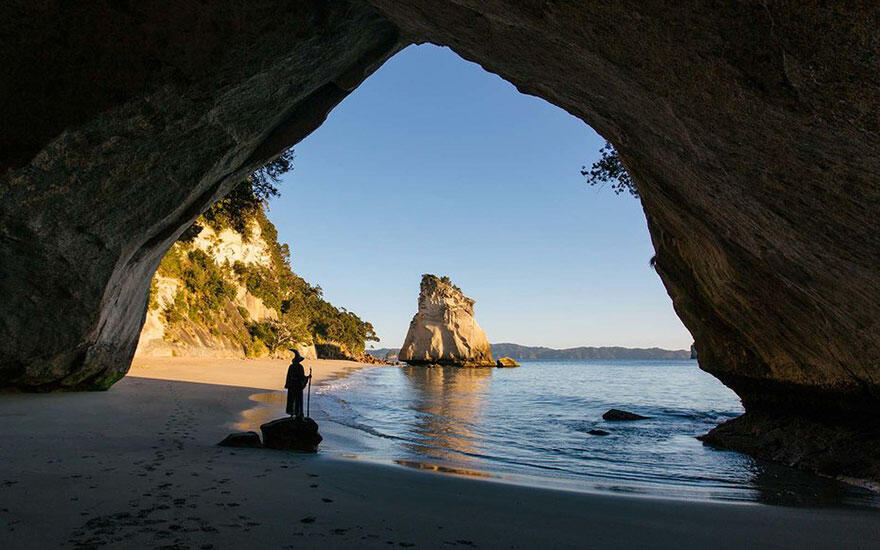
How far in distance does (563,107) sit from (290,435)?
7.81 metres

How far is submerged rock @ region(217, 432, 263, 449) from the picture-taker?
8219 mm

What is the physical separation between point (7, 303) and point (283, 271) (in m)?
52.7

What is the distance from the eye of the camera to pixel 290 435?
8703 mm

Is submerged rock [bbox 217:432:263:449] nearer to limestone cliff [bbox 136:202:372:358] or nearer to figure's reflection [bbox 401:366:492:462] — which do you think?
figure's reflection [bbox 401:366:492:462]

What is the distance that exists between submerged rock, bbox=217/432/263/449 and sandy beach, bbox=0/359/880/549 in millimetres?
508

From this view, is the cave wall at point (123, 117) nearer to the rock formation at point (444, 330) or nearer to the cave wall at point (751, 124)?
the cave wall at point (751, 124)

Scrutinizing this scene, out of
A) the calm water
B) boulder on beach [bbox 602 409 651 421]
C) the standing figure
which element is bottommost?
boulder on beach [bbox 602 409 651 421]

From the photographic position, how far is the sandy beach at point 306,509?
3.83 metres

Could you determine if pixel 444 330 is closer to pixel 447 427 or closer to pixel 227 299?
pixel 227 299

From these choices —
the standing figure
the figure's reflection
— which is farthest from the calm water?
the standing figure

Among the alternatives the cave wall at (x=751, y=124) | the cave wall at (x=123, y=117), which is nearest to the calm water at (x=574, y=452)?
the cave wall at (x=751, y=124)

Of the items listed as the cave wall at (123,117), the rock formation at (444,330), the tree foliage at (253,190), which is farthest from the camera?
the rock formation at (444,330)

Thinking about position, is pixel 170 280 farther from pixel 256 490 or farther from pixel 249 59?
pixel 256 490

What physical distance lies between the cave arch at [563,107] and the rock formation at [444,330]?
2643 inches
